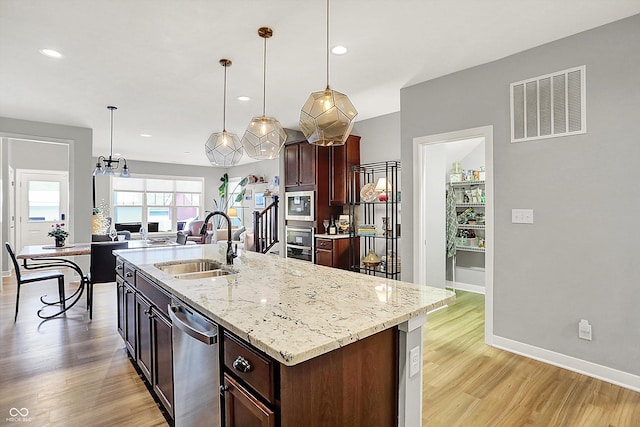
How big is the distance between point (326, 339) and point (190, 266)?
1885mm

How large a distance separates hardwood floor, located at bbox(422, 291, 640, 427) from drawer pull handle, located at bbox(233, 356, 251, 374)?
142cm

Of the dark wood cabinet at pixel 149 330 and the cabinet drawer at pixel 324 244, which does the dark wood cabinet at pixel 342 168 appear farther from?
the dark wood cabinet at pixel 149 330

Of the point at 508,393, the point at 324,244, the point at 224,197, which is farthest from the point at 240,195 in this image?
the point at 508,393

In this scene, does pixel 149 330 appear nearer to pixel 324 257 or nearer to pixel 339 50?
pixel 339 50

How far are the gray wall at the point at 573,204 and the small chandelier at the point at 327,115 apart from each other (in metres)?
1.78

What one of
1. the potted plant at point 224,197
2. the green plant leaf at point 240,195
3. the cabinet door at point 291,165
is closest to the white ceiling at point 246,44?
the cabinet door at point 291,165

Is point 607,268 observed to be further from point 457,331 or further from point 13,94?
point 13,94

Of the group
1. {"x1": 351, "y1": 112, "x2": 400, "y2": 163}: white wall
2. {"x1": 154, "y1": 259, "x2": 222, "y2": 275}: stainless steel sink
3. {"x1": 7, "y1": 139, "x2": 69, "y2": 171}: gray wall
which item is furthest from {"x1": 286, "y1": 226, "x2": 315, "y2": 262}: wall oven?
{"x1": 7, "y1": 139, "x2": 69, "y2": 171}: gray wall

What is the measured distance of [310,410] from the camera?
1.11 metres

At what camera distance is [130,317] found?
8.62 ft

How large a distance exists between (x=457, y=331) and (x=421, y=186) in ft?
5.15

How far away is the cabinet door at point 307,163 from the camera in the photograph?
5.25 m

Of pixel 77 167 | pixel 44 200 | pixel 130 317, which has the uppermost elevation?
pixel 77 167

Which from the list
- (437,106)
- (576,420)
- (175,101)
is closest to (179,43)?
(175,101)
